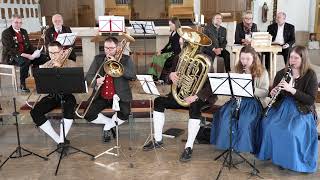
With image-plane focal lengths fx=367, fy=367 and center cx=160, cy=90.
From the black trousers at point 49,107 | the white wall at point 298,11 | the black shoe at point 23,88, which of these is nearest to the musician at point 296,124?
the black trousers at point 49,107

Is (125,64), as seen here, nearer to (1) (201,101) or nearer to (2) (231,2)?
(1) (201,101)

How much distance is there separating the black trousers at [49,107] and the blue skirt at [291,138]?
242 cm

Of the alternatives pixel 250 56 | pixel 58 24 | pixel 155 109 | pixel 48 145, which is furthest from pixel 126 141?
pixel 58 24

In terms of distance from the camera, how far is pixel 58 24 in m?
6.75

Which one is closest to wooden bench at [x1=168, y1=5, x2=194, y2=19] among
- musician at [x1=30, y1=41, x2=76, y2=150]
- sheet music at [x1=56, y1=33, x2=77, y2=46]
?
sheet music at [x1=56, y1=33, x2=77, y2=46]

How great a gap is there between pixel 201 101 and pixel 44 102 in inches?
80.1

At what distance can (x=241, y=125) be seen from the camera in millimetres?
4129

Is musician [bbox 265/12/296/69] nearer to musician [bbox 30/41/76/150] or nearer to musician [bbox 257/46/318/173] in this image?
musician [bbox 257/46/318/173]

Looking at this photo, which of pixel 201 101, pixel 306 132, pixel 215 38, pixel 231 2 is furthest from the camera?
pixel 231 2

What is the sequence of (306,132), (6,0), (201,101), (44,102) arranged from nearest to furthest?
(306,132) → (201,101) → (44,102) → (6,0)

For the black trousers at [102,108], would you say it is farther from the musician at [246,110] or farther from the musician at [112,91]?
the musician at [246,110]

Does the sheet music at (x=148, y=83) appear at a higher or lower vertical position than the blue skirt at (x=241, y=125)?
higher

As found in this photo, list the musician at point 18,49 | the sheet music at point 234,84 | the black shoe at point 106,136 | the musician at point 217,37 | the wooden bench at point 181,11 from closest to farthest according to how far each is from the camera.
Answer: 1. the sheet music at point 234,84
2. the black shoe at point 106,136
3. the musician at point 18,49
4. the musician at point 217,37
5. the wooden bench at point 181,11

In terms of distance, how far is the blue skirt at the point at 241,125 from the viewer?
161 inches
